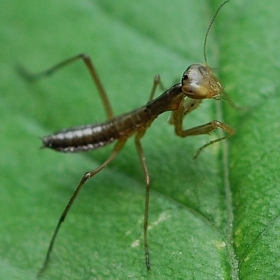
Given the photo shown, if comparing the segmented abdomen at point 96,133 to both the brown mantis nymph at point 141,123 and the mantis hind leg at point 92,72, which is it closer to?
the brown mantis nymph at point 141,123

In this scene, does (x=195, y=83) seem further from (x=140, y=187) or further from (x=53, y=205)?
(x=53, y=205)

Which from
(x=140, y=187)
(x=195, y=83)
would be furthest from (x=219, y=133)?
(x=140, y=187)

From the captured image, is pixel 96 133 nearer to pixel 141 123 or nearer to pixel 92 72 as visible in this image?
pixel 141 123

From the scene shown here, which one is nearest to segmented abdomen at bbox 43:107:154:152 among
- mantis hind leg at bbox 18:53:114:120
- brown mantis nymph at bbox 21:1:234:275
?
brown mantis nymph at bbox 21:1:234:275

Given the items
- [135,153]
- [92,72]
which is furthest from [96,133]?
[92,72]

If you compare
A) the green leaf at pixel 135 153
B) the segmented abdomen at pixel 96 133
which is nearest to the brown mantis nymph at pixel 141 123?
the segmented abdomen at pixel 96 133

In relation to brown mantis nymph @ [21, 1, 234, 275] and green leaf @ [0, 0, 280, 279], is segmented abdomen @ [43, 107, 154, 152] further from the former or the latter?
green leaf @ [0, 0, 280, 279]
